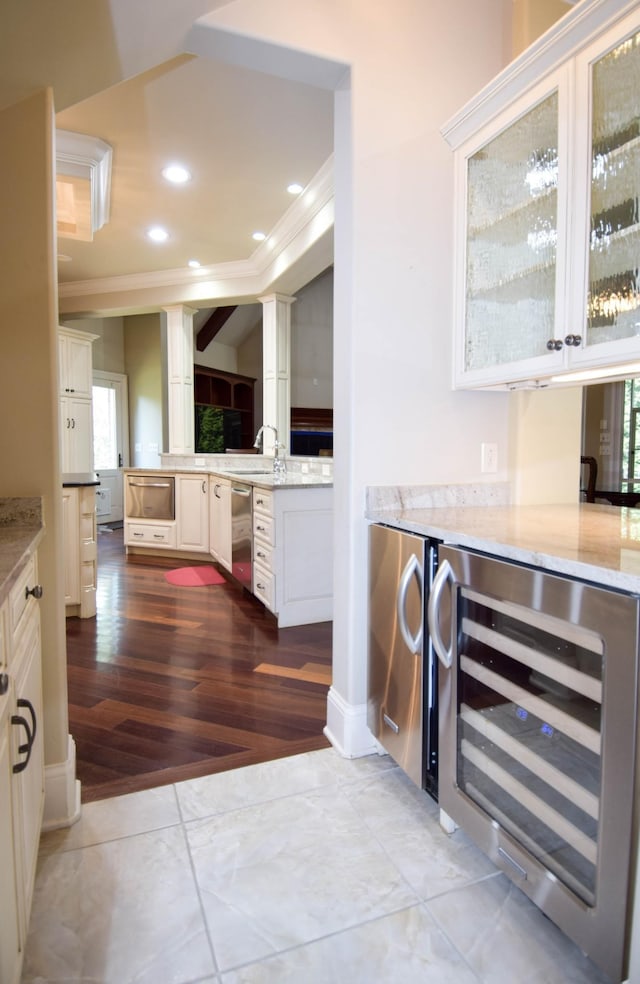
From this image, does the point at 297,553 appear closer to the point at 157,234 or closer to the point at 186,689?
the point at 186,689

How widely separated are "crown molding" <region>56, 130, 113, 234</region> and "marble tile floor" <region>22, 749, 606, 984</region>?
3.68 metres

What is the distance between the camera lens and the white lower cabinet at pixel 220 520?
4496 mm

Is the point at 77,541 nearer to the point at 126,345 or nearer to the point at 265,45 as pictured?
the point at 265,45

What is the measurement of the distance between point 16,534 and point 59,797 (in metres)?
0.83

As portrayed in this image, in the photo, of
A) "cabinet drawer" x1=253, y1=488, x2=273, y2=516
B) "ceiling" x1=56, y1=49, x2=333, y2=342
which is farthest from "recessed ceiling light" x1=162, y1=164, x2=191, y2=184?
"cabinet drawer" x1=253, y1=488, x2=273, y2=516

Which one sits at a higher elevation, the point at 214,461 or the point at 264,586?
the point at 214,461

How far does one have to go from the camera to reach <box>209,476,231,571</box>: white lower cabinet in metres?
4.50

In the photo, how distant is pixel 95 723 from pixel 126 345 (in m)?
7.06

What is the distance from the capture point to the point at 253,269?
17.9 ft

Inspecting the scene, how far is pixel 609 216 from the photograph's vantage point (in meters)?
1.37

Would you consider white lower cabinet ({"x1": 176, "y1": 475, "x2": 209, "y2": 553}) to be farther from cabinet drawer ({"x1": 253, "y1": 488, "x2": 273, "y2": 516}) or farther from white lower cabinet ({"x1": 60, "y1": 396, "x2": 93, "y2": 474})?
cabinet drawer ({"x1": 253, "y1": 488, "x2": 273, "y2": 516})

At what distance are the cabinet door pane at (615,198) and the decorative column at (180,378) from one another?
17.0 feet

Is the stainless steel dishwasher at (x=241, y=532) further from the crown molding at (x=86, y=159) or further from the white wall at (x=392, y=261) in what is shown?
the crown molding at (x=86, y=159)

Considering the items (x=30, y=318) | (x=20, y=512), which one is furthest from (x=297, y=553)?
(x=30, y=318)
